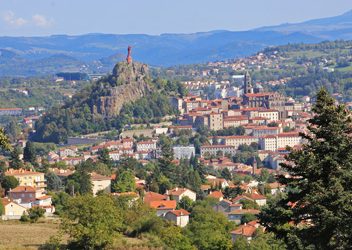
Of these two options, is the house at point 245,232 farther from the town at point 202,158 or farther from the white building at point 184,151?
the white building at point 184,151

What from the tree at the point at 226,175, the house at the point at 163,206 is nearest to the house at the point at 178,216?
the house at the point at 163,206

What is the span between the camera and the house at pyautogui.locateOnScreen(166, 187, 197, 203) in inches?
1855

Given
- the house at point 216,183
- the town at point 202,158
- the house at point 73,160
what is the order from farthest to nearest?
the house at point 73,160 → the house at point 216,183 → the town at point 202,158

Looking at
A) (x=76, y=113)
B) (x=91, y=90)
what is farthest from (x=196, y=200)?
(x=91, y=90)

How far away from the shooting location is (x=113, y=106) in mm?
97500

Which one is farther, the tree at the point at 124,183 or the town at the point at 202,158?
the tree at the point at 124,183

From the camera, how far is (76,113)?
314 feet

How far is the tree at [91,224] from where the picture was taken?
75.7ft

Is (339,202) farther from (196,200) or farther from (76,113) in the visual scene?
(76,113)

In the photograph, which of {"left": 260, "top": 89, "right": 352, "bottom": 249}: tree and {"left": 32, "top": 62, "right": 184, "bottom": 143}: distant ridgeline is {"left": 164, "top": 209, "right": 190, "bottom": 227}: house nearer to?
{"left": 260, "top": 89, "right": 352, "bottom": 249}: tree

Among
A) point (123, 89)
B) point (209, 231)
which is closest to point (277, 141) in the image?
point (123, 89)

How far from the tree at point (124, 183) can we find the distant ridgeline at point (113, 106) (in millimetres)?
42828

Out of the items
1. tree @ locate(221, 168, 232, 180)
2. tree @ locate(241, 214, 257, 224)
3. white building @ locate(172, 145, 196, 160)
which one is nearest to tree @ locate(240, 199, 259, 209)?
tree @ locate(241, 214, 257, 224)

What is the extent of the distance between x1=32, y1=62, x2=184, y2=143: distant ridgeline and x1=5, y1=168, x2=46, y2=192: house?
44.3 metres
